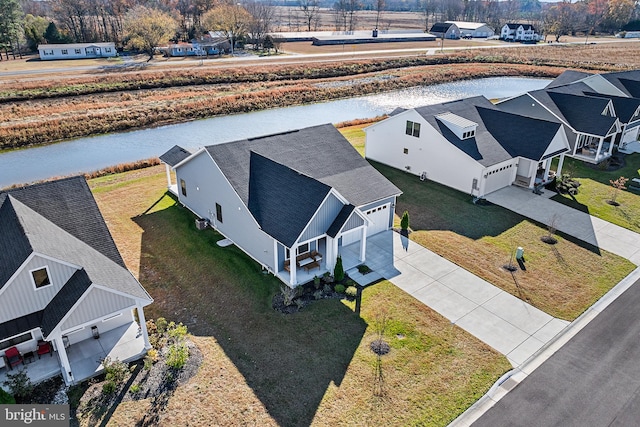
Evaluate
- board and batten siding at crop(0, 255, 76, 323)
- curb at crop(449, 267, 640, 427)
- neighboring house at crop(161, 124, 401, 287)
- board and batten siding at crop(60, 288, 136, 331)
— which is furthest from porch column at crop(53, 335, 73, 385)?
curb at crop(449, 267, 640, 427)

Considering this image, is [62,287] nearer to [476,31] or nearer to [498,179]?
[498,179]

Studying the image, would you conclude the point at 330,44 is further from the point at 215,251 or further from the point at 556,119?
the point at 215,251

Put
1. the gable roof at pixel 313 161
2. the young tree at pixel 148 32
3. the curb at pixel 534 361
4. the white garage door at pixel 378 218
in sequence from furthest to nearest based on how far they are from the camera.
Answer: the young tree at pixel 148 32, the white garage door at pixel 378 218, the gable roof at pixel 313 161, the curb at pixel 534 361

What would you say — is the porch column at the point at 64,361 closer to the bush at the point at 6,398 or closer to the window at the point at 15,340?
the bush at the point at 6,398

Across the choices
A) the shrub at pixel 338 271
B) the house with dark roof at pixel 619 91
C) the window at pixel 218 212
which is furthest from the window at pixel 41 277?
the house with dark roof at pixel 619 91

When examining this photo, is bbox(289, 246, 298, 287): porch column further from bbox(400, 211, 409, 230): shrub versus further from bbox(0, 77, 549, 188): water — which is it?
bbox(0, 77, 549, 188): water

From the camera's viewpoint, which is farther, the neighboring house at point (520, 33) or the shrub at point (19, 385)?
the neighboring house at point (520, 33)

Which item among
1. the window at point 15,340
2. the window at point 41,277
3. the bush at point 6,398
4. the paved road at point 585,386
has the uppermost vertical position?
the window at point 41,277
